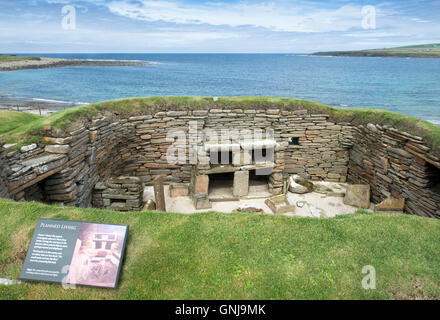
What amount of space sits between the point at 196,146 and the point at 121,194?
3.20 meters

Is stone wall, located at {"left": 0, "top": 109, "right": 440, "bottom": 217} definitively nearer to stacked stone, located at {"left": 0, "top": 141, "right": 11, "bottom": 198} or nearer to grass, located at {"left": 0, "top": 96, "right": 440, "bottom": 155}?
stacked stone, located at {"left": 0, "top": 141, "right": 11, "bottom": 198}

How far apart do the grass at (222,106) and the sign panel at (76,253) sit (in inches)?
191

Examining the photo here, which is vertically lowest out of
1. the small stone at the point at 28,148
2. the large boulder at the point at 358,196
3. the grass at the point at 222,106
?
the large boulder at the point at 358,196

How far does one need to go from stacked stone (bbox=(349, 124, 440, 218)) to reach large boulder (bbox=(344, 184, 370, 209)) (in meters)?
0.46

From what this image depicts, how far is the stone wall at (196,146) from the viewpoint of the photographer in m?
7.73

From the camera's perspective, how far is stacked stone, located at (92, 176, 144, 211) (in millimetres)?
9242

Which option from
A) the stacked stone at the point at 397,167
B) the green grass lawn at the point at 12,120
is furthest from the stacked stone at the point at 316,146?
the green grass lawn at the point at 12,120

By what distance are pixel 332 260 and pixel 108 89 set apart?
166ft

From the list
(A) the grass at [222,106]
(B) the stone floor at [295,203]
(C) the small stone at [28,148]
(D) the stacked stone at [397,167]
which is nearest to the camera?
(C) the small stone at [28,148]

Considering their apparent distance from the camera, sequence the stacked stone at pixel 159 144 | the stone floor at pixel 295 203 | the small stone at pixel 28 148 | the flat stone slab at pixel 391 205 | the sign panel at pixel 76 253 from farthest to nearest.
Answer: the stacked stone at pixel 159 144 < the stone floor at pixel 295 203 < the flat stone slab at pixel 391 205 < the small stone at pixel 28 148 < the sign panel at pixel 76 253

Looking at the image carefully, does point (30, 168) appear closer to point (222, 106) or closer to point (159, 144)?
point (159, 144)

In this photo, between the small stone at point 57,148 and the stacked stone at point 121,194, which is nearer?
the small stone at point 57,148

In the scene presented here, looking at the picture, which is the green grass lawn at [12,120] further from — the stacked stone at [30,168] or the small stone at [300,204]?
the small stone at [300,204]

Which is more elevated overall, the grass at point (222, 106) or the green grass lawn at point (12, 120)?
the grass at point (222, 106)
